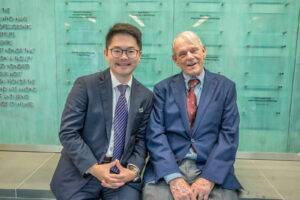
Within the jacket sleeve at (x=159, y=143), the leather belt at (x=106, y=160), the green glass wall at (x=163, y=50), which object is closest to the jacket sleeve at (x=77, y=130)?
the leather belt at (x=106, y=160)

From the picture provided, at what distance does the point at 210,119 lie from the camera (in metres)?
1.69

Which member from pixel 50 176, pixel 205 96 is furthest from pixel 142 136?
pixel 50 176

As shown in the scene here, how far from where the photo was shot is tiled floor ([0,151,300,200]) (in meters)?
2.12

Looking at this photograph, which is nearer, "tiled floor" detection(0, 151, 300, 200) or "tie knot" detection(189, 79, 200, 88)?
"tie knot" detection(189, 79, 200, 88)

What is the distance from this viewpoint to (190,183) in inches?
65.9

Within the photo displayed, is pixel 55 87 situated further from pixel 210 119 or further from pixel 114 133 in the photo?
pixel 210 119

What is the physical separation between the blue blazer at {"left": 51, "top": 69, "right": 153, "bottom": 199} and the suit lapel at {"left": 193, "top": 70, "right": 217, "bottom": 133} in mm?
384

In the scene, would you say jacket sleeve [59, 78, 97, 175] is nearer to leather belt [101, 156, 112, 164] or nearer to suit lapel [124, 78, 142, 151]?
leather belt [101, 156, 112, 164]

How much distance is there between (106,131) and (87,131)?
128 mm

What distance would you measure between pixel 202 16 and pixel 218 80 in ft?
3.72

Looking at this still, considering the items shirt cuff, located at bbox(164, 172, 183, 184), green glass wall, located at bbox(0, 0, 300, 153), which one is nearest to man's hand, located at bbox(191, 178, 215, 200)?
shirt cuff, located at bbox(164, 172, 183, 184)

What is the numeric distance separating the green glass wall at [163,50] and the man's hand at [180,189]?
4.62ft

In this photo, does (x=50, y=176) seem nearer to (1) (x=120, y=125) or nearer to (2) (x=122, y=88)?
(1) (x=120, y=125)

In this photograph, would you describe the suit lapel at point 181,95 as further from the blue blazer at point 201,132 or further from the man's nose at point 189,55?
the man's nose at point 189,55
